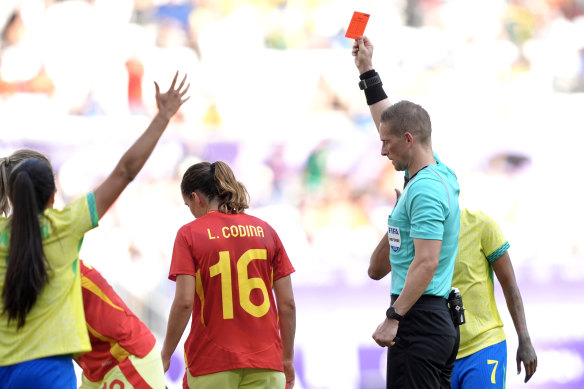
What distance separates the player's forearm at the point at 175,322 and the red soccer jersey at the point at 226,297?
6cm

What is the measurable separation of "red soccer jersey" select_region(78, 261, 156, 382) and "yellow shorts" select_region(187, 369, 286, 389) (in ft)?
1.62

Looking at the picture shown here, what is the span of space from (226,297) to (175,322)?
0.82 feet

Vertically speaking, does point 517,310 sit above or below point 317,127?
below

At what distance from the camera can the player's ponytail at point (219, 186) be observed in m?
3.97

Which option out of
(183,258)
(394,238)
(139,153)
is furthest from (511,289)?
(139,153)

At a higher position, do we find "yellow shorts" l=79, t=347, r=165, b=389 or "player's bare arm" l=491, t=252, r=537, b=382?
"player's bare arm" l=491, t=252, r=537, b=382

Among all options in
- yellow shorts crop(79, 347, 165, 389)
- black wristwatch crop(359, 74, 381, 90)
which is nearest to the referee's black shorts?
yellow shorts crop(79, 347, 165, 389)

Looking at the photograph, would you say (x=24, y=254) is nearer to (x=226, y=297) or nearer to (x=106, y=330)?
(x=106, y=330)

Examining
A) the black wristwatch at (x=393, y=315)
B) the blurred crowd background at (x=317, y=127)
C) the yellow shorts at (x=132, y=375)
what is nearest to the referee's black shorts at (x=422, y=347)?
the black wristwatch at (x=393, y=315)

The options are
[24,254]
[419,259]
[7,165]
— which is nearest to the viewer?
[24,254]

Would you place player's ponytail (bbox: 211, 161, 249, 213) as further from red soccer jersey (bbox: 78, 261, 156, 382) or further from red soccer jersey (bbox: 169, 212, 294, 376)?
red soccer jersey (bbox: 78, 261, 156, 382)

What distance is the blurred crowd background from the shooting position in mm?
6879

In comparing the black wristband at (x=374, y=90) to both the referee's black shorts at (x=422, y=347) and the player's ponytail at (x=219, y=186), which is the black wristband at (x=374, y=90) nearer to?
the player's ponytail at (x=219, y=186)

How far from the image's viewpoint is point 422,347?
3281 millimetres
